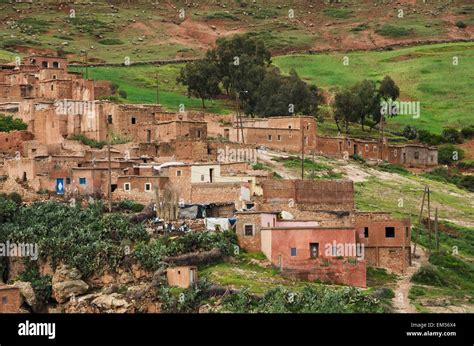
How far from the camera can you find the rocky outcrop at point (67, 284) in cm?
3966

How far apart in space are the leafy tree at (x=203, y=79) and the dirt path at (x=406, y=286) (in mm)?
25114

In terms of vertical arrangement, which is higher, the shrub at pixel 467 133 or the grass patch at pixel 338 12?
the grass patch at pixel 338 12

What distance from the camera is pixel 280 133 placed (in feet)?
190

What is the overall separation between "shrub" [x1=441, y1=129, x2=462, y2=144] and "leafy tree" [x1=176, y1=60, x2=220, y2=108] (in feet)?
42.4

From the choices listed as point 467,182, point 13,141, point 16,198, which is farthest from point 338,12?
point 16,198

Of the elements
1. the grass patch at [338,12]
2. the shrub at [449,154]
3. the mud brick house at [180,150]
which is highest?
the grass patch at [338,12]

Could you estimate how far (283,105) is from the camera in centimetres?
6525

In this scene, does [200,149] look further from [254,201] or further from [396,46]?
[396,46]

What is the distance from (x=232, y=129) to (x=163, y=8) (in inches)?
2248

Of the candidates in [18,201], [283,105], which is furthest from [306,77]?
[18,201]

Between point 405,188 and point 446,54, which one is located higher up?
point 446,54

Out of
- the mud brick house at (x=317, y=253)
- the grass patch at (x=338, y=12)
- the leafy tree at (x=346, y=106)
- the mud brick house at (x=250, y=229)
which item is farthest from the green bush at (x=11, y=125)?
the grass patch at (x=338, y=12)

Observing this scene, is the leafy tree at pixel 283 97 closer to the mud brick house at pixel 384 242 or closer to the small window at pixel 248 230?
the mud brick house at pixel 384 242
